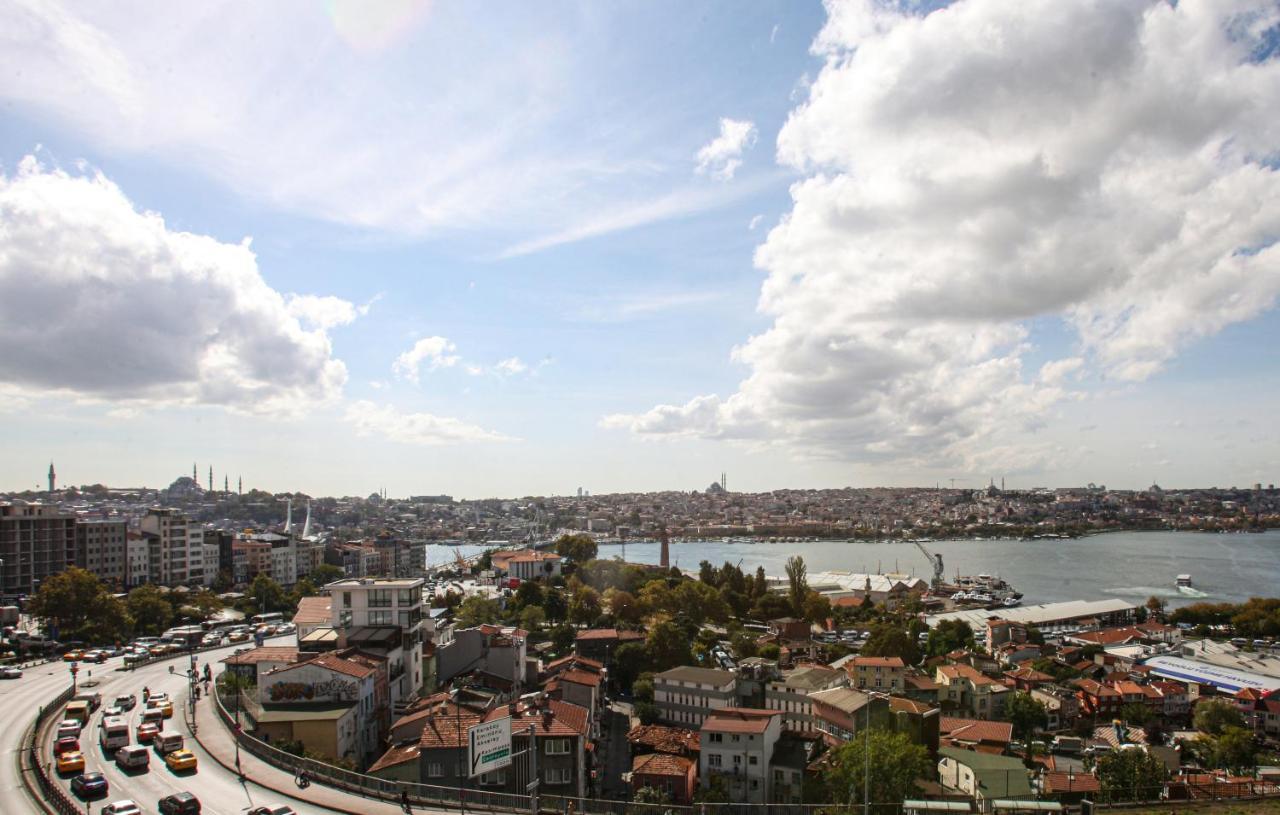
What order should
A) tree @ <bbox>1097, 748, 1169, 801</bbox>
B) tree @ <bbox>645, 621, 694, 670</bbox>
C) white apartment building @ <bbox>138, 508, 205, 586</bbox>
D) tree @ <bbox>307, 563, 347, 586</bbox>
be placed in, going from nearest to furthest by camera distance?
1. tree @ <bbox>1097, 748, 1169, 801</bbox>
2. tree @ <bbox>645, 621, 694, 670</bbox>
3. white apartment building @ <bbox>138, 508, 205, 586</bbox>
4. tree @ <bbox>307, 563, 347, 586</bbox>

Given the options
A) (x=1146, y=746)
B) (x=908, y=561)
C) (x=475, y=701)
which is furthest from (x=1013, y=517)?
(x=475, y=701)

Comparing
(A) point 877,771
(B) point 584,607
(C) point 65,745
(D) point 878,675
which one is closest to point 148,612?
(B) point 584,607

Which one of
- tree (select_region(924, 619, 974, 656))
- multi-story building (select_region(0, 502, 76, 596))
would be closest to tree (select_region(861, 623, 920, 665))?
tree (select_region(924, 619, 974, 656))

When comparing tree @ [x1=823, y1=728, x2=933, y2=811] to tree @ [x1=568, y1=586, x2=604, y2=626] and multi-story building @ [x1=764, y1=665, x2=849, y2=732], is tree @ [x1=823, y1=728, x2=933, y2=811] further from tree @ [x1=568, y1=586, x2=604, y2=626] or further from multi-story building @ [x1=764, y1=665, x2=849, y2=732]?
tree @ [x1=568, y1=586, x2=604, y2=626]

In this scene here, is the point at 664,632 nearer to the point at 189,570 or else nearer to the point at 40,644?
the point at 40,644

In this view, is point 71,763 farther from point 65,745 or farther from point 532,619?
point 532,619

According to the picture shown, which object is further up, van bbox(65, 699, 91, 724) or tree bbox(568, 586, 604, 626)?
van bbox(65, 699, 91, 724)
